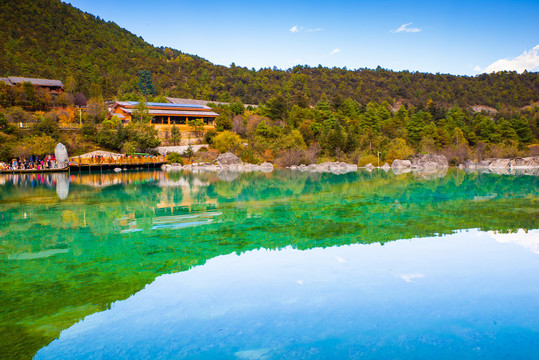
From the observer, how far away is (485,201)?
44.1ft

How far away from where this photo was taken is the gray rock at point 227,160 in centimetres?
3303

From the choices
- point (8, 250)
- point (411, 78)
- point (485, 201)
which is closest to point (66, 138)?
point (8, 250)

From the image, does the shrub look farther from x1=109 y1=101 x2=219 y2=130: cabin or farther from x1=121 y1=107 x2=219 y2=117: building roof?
x1=121 y1=107 x2=219 y2=117: building roof

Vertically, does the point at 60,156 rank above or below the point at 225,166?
above

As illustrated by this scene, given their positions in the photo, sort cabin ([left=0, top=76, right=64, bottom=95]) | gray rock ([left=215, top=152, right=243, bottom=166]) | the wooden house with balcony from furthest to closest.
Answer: cabin ([left=0, top=76, right=64, bottom=95])
the wooden house with balcony
gray rock ([left=215, top=152, right=243, bottom=166])

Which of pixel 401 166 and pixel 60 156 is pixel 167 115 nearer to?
pixel 60 156

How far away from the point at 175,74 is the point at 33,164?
42.1 metres

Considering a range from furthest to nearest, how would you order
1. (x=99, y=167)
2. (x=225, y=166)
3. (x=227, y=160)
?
(x=227, y=160)
(x=225, y=166)
(x=99, y=167)

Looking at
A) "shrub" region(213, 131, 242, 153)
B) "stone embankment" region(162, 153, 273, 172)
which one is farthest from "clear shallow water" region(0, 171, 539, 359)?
"shrub" region(213, 131, 242, 153)

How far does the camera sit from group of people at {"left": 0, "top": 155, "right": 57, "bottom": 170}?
2586cm

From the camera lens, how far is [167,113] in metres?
39.2

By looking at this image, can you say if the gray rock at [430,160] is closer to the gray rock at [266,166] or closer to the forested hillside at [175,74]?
the gray rock at [266,166]

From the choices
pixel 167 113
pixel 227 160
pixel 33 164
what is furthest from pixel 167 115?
pixel 33 164

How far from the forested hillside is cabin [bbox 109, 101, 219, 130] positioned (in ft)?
29.1
